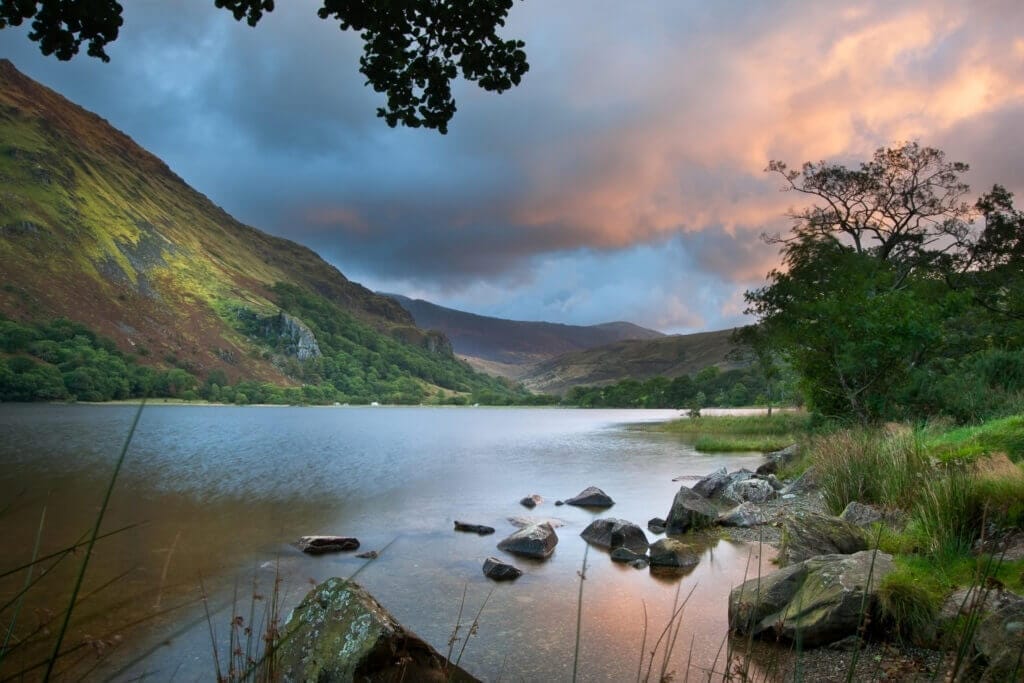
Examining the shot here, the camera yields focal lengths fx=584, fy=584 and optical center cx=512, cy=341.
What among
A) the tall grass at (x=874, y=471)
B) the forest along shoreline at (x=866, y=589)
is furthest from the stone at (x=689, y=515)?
the tall grass at (x=874, y=471)

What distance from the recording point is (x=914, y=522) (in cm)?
927

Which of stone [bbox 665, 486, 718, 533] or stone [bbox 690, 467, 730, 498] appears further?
stone [bbox 690, 467, 730, 498]

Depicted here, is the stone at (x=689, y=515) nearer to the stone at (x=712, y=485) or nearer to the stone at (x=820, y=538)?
the stone at (x=712, y=485)

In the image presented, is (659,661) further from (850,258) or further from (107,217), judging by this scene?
(107,217)

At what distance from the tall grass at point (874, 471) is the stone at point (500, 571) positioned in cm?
729

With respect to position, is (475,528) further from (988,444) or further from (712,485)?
(988,444)

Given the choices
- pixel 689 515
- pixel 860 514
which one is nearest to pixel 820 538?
pixel 860 514

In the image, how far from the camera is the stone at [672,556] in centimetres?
1248

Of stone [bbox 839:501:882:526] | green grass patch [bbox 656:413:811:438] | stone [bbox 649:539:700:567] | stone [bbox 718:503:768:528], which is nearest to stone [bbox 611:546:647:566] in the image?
stone [bbox 649:539:700:567]

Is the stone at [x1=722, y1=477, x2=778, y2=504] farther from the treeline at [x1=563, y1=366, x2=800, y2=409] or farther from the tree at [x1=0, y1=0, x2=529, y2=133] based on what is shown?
the treeline at [x1=563, y1=366, x2=800, y2=409]

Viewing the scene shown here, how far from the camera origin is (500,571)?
39.4ft

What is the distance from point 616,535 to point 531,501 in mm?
7499

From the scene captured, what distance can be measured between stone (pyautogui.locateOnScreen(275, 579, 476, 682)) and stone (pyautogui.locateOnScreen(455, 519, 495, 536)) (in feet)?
32.6

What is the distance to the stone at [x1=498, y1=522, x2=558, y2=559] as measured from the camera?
14.0 metres
